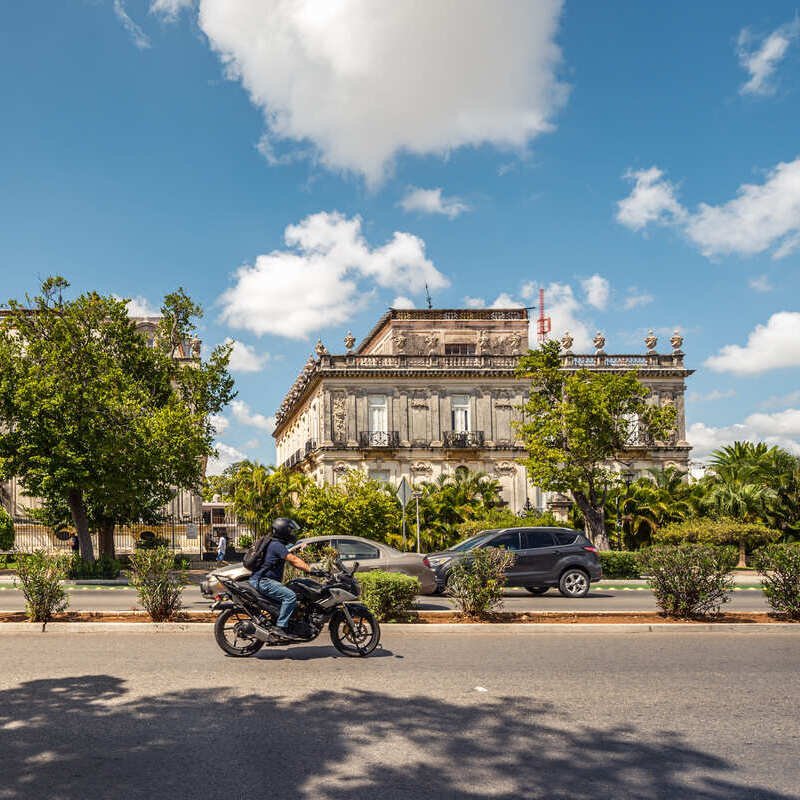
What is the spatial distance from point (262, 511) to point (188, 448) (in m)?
7.42

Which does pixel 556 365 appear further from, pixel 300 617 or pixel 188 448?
pixel 300 617

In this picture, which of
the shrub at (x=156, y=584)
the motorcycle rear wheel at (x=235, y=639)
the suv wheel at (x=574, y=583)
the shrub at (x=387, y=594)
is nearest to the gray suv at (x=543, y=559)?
the suv wheel at (x=574, y=583)

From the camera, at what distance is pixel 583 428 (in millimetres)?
31531

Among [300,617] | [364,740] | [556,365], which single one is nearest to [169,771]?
[364,740]

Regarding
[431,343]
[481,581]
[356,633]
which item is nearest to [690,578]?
[481,581]

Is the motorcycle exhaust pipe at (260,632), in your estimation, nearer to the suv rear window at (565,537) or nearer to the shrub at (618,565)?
the suv rear window at (565,537)

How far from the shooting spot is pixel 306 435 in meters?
53.2

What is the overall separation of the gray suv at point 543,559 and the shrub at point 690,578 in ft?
18.3

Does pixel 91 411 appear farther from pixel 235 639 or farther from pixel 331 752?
pixel 331 752

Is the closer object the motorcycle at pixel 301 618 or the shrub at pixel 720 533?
the motorcycle at pixel 301 618

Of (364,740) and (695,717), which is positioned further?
(695,717)

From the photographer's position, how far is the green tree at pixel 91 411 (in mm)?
26688

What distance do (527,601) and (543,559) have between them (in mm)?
1266

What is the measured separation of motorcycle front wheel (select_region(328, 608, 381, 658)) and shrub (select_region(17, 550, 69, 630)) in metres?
5.08
